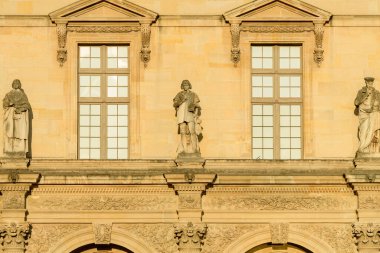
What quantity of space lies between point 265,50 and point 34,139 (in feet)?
18.4

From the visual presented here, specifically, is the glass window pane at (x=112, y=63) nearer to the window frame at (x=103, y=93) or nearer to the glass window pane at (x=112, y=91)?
the window frame at (x=103, y=93)

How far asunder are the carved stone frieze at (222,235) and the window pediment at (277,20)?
12.5 feet

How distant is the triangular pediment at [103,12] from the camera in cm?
4006

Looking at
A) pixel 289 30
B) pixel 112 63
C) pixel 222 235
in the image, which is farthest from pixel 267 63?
pixel 222 235

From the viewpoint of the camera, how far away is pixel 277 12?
132 ft

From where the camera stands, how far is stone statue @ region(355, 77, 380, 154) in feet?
128

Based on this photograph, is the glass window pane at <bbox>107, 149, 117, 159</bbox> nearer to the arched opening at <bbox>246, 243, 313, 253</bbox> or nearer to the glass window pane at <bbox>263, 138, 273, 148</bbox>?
the glass window pane at <bbox>263, 138, 273, 148</bbox>

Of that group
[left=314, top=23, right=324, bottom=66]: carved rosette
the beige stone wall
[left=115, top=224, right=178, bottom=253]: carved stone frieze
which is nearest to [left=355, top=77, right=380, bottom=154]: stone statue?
the beige stone wall

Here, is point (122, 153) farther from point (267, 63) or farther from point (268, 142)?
point (267, 63)

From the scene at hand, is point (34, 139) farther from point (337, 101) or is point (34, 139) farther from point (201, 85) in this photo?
point (337, 101)

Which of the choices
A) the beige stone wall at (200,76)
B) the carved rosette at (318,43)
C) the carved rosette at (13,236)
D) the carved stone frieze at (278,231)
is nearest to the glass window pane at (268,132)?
the beige stone wall at (200,76)

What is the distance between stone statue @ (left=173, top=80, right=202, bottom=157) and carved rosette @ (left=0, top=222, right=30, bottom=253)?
3.80 meters

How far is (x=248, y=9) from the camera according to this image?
4006cm

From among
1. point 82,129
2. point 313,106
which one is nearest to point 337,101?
point 313,106
